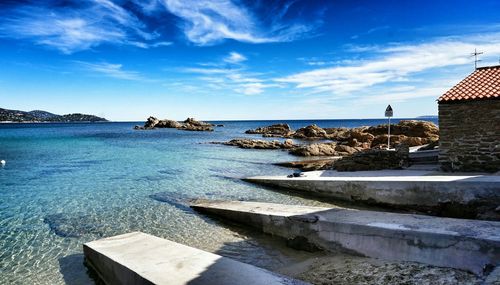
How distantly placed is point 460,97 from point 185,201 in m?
10.8

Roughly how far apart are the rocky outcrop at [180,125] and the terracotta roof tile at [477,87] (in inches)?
3060

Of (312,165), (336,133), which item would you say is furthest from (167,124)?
(312,165)

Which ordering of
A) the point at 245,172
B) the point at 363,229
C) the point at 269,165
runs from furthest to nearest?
the point at 269,165, the point at 245,172, the point at 363,229

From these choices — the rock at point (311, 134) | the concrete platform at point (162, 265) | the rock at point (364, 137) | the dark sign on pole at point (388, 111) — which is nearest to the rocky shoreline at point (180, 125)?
the rock at point (311, 134)

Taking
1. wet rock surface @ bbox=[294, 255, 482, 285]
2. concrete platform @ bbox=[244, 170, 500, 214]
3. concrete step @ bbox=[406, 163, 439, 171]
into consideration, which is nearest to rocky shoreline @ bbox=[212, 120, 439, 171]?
concrete step @ bbox=[406, 163, 439, 171]

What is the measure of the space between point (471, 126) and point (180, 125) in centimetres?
9007

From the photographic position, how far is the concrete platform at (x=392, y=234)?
6.43 meters

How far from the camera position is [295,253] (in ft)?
28.3

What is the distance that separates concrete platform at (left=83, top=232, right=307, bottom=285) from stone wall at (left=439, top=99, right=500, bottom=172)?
10.1 meters

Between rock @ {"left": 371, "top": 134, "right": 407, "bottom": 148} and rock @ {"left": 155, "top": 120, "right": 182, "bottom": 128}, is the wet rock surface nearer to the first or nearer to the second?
rock @ {"left": 371, "top": 134, "right": 407, "bottom": 148}

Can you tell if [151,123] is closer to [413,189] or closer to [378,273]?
[413,189]

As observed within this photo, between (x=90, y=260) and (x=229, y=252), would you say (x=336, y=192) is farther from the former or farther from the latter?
(x=90, y=260)

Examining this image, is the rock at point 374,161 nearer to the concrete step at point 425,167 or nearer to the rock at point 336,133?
the concrete step at point 425,167

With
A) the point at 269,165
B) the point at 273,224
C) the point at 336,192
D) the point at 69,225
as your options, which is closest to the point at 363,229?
the point at 273,224
